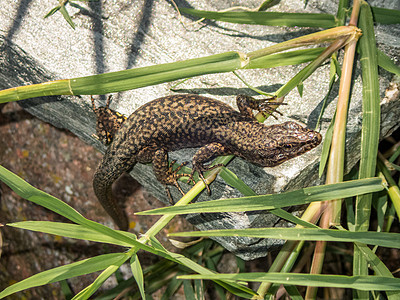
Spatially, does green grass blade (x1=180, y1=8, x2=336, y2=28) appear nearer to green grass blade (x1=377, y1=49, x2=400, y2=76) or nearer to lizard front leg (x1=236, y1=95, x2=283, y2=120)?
green grass blade (x1=377, y1=49, x2=400, y2=76)

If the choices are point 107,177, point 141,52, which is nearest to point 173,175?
point 107,177

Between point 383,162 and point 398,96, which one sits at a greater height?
point 398,96

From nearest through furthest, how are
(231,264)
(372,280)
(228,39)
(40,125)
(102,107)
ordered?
(372,280) → (102,107) → (228,39) → (231,264) → (40,125)

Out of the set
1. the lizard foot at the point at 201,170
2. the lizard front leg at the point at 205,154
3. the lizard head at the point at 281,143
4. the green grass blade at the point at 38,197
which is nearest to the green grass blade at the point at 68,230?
the green grass blade at the point at 38,197

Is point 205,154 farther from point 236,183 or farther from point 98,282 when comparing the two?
point 98,282

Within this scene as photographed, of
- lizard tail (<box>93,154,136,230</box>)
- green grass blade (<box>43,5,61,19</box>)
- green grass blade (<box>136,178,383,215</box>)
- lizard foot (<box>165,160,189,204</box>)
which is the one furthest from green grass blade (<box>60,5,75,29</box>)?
green grass blade (<box>136,178,383,215</box>)

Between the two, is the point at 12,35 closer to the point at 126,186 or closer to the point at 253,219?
the point at 126,186

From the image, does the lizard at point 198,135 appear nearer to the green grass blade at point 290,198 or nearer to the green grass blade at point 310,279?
the green grass blade at point 290,198

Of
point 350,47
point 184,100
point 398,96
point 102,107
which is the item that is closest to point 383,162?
point 398,96
